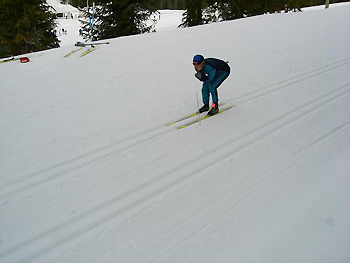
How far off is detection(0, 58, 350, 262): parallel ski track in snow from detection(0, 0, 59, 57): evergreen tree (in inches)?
563

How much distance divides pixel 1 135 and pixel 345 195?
581 cm

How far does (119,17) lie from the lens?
17250 mm

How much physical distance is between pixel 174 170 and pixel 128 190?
736 millimetres

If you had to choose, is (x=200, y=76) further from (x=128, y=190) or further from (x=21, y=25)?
(x=21, y=25)

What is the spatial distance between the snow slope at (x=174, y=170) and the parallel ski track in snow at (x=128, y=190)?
2 cm

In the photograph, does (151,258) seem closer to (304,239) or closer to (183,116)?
(304,239)

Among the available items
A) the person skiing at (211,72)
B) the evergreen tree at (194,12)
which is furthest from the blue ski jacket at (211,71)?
the evergreen tree at (194,12)

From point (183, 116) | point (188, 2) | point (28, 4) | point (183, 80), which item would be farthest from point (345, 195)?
point (188, 2)

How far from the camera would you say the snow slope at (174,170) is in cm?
286

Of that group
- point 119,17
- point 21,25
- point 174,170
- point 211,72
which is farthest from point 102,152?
point 119,17

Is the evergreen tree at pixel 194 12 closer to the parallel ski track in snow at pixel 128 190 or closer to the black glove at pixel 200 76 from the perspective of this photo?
the parallel ski track in snow at pixel 128 190

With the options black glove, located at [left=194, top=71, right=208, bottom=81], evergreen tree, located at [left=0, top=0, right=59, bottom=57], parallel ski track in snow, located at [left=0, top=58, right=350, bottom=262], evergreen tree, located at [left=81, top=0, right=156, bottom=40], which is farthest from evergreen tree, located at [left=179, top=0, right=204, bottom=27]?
black glove, located at [left=194, top=71, right=208, bottom=81]

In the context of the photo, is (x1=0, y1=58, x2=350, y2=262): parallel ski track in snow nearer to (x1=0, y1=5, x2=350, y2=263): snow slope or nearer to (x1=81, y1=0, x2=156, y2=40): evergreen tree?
(x1=0, y1=5, x2=350, y2=263): snow slope

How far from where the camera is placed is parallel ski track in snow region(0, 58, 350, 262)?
2.95m
